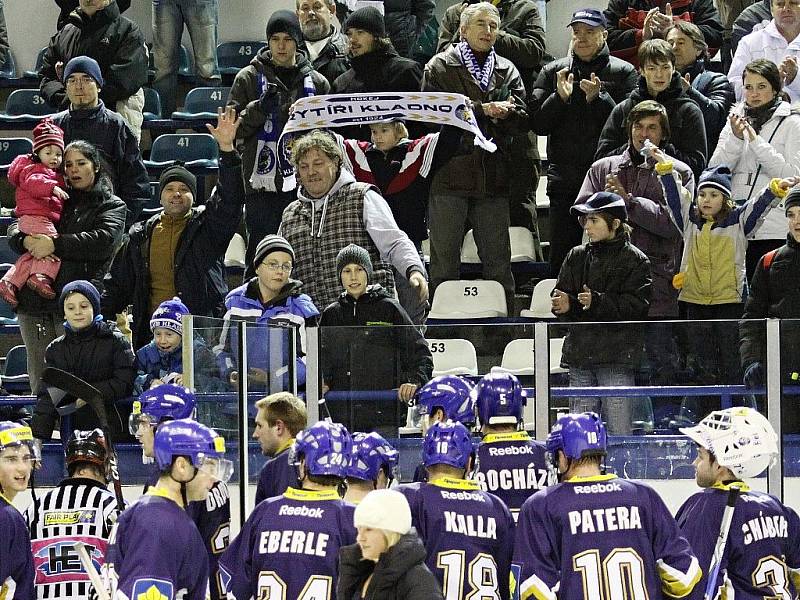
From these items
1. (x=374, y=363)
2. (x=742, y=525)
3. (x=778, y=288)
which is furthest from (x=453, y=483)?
(x=778, y=288)

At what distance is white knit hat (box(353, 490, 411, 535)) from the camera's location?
5113mm

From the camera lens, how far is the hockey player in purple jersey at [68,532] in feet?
21.5

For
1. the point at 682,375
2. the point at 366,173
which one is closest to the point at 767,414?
the point at 682,375

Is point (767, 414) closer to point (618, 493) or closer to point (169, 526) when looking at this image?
point (618, 493)

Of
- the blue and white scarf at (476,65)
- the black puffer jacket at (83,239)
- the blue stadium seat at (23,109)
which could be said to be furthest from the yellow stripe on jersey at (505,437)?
the blue stadium seat at (23,109)

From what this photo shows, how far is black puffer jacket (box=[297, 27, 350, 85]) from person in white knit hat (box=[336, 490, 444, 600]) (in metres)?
5.43

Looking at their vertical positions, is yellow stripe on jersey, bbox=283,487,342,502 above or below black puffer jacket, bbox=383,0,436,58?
below

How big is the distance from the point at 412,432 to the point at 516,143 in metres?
3.08

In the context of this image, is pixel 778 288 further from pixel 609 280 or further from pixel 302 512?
pixel 302 512

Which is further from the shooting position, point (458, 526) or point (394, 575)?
point (458, 526)

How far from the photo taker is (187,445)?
19.0 feet

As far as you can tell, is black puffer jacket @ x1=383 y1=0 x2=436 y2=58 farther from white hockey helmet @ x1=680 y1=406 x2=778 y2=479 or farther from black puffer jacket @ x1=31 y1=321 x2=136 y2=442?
white hockey helmet @ x1=680 y1=406 x2=778 y2=479

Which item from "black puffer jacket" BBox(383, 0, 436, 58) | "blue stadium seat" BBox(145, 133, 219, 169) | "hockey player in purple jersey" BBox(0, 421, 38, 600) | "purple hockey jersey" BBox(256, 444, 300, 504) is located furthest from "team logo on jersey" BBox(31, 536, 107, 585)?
"black puffer jacket" BBox(383, 0, 436, 58)

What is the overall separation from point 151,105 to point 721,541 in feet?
24.7
